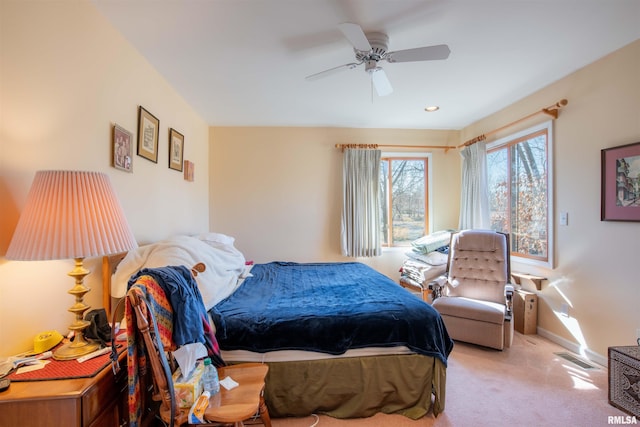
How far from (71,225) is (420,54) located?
7.27 feet

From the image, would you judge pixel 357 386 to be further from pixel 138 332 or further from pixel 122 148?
pixel 122 148

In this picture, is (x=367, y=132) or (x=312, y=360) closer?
(x=312, y=360)

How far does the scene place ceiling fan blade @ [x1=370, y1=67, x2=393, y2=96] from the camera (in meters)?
2.26

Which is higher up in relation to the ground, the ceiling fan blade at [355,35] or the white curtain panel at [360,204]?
the ceiling fan blade at [355,35]

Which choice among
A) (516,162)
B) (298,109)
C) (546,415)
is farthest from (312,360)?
(516,162)

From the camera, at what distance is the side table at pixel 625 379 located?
1.54m

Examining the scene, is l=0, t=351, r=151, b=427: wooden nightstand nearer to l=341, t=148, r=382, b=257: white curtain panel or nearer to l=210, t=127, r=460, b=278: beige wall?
l=210, t=127, r=460, b=278: beige wall

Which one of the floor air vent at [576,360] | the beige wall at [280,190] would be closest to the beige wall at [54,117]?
the beige wall at [280,190]

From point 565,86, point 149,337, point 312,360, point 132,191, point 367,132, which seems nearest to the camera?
point 149,337

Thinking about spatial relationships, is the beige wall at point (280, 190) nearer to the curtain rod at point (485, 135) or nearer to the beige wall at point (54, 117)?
the curtain rod at point (485, 135)

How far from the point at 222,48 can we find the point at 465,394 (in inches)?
125

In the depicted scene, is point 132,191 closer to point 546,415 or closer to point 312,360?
point 312,360

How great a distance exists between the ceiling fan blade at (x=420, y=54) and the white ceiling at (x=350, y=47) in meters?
0.19

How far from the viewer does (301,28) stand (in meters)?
2.00
